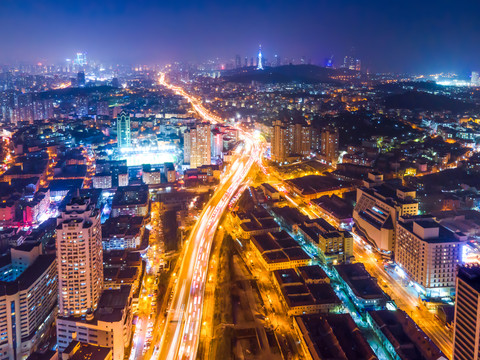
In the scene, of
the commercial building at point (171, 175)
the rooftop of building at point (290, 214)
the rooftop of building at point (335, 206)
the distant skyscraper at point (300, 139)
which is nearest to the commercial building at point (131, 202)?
the commercial building at point (171, 175)

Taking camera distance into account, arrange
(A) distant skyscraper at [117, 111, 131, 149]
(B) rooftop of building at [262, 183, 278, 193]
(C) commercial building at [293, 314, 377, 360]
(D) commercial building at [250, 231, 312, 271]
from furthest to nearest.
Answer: (A) distant skyscraper at [117, 111, 131, 149]
(B) rooftop of building at [262, 183, 278, 193]
(D) commercial building at [250, 231, 312, 271]
(C) commercial building at [293, 314, 377, 360]

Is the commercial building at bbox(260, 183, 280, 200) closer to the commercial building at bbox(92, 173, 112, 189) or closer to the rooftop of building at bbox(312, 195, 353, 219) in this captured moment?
the rooftop of building at bbox(312, 195, 353, 219)

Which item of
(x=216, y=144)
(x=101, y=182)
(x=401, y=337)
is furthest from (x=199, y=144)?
(x=401, y=337)

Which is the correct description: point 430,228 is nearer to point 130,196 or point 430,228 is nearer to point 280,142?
point 130,196

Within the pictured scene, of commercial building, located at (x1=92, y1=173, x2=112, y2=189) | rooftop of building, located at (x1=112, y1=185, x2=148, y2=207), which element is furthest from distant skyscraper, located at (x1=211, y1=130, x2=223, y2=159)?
rooftop of building, located at (x1=112, y1=185, x2=148, y2=207)

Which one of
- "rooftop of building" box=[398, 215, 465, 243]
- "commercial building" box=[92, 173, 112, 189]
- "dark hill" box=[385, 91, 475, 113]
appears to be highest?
"dark hill" box=[385, 91, 475, 113]

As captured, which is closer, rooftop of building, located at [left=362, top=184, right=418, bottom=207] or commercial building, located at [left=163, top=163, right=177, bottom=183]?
rooftop of building, located at [left=362, top=184, right=418, bottom=207]

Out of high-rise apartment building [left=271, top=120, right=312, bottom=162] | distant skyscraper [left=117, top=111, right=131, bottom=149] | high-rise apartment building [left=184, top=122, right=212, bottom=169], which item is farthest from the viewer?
distant skyscraper [left=117, top=111, right=131, bottom=149]
